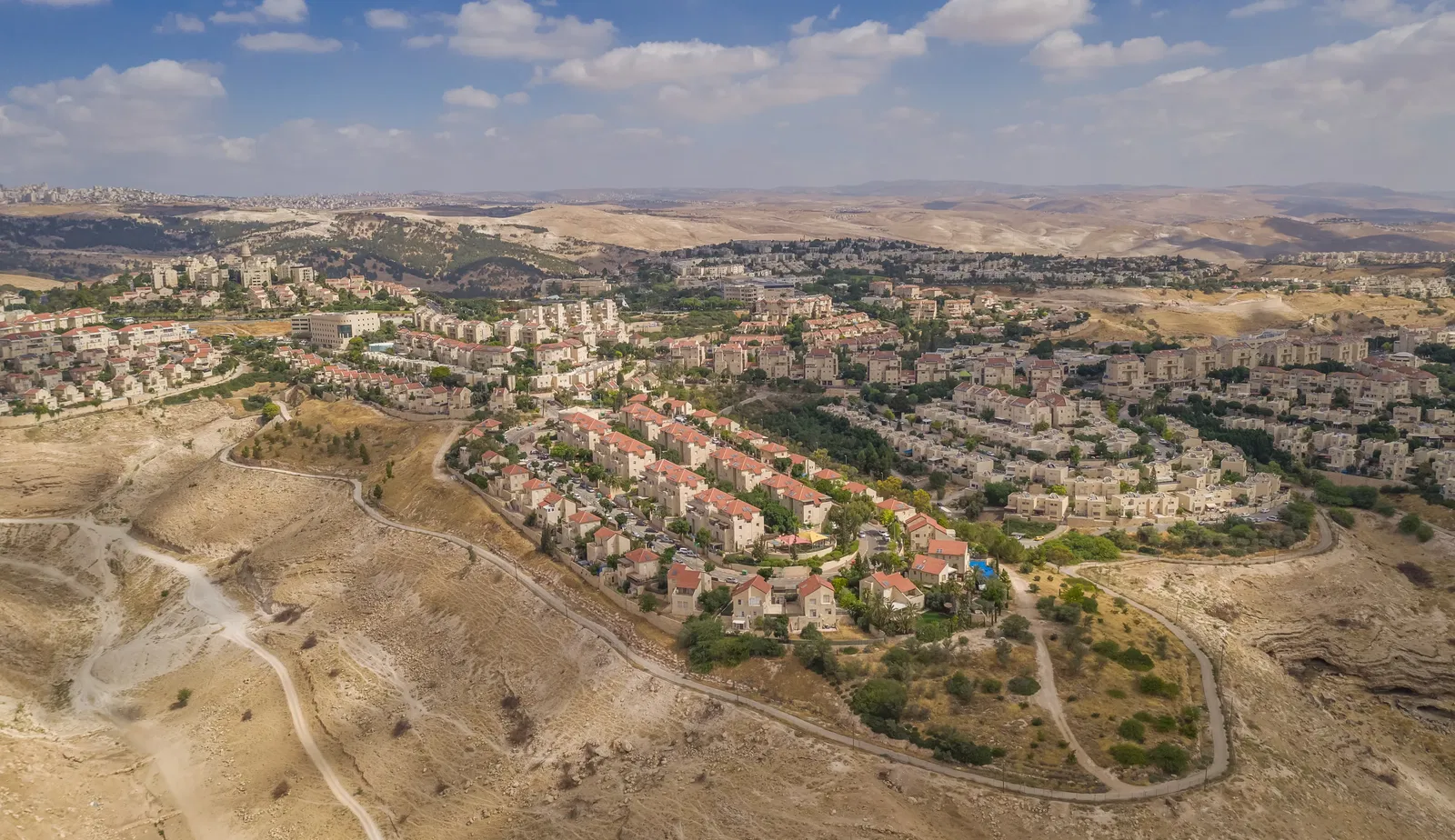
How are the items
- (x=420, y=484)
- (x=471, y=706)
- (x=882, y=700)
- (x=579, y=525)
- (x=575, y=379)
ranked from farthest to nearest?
(x=575, y=379) → (x=420, y=484) → (x=579, y=525) → (x=471, y=706) → (x=882, y=700)

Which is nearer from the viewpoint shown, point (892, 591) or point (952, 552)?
point (892, 591)

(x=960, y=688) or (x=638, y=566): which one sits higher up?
(x=638, y=566)

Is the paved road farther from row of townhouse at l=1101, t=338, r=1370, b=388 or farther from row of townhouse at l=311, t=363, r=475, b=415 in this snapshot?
row of townhouse at l=311, t=363, r=475, b=415

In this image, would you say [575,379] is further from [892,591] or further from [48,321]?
[48,321]

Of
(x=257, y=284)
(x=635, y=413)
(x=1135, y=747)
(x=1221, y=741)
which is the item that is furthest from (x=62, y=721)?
(x=257, y=284)

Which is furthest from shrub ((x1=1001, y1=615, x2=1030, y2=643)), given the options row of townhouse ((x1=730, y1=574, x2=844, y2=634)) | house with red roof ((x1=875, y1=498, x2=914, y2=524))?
house with red roof ((x1=875, y1=498, x2=914, y2=524))

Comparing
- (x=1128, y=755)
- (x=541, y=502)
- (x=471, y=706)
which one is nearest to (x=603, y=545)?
(x=541, y=502)

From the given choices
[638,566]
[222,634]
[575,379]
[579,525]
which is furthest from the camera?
[575,379]

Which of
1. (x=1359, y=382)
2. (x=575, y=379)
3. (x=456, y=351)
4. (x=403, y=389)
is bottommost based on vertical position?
(x=1359, y=382)
